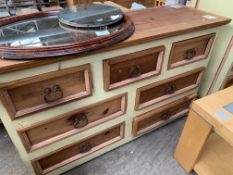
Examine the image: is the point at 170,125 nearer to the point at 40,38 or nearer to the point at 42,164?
the point at 42,164

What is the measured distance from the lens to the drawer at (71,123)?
2.65ft

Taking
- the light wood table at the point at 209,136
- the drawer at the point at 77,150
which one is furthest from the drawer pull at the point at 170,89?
the drawer at the point at 77,150

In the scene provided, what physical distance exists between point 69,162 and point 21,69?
641 mm

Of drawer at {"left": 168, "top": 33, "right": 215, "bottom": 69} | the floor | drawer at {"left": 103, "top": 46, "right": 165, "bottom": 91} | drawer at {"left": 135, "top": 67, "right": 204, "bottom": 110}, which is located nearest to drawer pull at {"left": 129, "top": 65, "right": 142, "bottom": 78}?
drawer at {"left": 103, "top": 46, "right": 165, "bottom": 91}

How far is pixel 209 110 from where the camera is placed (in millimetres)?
843

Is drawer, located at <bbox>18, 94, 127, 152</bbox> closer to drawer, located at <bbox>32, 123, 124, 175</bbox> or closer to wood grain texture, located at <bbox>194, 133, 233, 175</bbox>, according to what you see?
drawer, located at <bbox>32, 123, 124, 175</bbox>

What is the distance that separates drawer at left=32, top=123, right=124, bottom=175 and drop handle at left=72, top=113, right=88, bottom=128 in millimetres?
133

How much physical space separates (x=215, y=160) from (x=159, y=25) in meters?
0.82

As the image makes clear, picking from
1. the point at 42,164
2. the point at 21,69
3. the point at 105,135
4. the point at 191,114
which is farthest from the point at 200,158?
the point at 21,69

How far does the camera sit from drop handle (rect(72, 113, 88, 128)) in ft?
2.89

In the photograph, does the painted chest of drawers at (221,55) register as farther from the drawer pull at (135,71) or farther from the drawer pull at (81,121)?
the drawer pull at (81,121)

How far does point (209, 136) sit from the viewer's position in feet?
3.32

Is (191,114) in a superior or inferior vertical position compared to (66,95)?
inferior

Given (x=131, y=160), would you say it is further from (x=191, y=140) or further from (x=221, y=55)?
(x=221, y=55)
